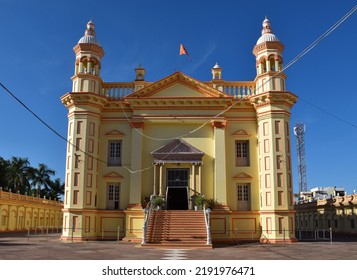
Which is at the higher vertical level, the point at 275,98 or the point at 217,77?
the point at 217,77

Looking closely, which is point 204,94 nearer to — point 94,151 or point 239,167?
point 239,167

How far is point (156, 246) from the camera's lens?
70.5 ft

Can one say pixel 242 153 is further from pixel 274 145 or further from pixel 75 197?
pixel 75 197

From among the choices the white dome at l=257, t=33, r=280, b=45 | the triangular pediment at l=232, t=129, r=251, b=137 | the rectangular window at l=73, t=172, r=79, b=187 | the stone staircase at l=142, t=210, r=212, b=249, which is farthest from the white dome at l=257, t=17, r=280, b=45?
the rectangular window at l=73, t=172, r=79, b=187

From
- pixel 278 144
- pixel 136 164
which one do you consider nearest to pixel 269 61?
pixel 278 144

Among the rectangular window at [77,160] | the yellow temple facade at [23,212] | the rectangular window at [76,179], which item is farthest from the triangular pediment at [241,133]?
the yellow temple facade at [23,212]

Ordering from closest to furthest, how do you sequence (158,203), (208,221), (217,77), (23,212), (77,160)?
(208,221), (158,203), (77,160), (217,77), (23,212)

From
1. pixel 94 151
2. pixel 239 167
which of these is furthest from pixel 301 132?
pixel 94 151

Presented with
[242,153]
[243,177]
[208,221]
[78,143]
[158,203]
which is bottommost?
[208,221]

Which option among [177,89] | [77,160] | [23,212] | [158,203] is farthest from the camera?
[23,212]

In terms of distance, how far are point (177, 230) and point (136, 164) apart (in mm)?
6382

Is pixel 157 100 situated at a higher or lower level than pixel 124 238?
higher

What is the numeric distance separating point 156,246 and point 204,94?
12.1 m

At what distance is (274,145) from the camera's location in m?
26.4
